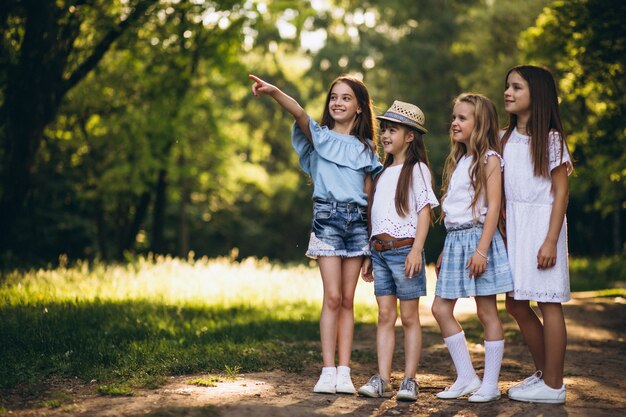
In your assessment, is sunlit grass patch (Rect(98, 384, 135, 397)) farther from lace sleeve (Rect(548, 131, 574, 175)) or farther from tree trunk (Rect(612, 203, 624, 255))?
tree trunk (Rect(612, 203, 624, 255))

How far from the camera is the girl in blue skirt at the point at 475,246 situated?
5102 mm

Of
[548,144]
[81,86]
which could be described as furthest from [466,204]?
[81,86]

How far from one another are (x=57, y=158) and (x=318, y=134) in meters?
16.1

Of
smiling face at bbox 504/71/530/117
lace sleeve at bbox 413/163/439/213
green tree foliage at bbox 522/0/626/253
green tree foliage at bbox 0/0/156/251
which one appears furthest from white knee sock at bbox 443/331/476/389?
green tree foliage at bbox 0/0/156/251

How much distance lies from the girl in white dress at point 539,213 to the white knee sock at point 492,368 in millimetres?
163

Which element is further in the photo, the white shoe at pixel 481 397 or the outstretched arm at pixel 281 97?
the outstretched arm at pixel 281 97

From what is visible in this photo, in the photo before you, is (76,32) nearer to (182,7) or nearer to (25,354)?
(182,7)

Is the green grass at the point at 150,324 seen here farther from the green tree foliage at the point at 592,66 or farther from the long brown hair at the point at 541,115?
the green tree foliage at the point at 592,66

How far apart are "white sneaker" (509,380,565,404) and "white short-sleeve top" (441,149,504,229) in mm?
1229

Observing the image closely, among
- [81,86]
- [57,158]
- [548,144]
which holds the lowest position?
[548,144]

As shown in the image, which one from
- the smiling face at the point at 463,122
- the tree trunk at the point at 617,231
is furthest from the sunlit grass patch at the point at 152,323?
the tree trunk at the point at 617,231

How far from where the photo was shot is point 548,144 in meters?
5.18

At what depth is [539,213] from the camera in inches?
203

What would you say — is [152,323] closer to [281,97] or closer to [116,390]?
[116,390]
